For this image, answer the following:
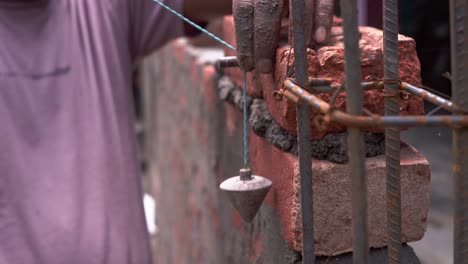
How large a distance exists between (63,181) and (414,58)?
1205 mm

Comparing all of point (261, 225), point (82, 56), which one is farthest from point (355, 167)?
point (82, 56)

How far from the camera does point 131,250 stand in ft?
7.36

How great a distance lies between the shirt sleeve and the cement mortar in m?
0.71

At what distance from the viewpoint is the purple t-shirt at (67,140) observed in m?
2.13

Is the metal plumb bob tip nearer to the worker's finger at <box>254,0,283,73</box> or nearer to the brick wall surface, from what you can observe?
the brick wall surface

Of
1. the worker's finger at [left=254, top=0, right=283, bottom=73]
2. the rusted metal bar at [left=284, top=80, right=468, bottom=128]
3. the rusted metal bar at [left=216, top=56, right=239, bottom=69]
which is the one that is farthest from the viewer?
the rusted metal bar at [left=216, top=56, right=239, bottom=69]

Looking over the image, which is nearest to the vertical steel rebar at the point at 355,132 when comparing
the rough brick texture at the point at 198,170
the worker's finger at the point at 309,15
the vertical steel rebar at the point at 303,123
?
the vertical steel rebar at the point at 303,123

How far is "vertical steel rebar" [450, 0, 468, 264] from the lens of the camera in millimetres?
979

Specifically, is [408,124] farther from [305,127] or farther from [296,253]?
[296,253]

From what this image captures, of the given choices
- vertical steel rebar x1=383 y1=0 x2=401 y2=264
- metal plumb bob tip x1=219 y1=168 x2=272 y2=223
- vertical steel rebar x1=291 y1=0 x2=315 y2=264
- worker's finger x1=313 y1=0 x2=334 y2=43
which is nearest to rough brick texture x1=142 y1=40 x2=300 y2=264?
metal plumb bob tip x1=219 y1=168 x2=272 y2=223

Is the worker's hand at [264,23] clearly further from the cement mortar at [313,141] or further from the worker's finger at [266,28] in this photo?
the cement mortar at [313,141]

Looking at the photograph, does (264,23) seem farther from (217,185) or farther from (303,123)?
(217,185)

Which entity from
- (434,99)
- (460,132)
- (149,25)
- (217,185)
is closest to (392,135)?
(434,99)

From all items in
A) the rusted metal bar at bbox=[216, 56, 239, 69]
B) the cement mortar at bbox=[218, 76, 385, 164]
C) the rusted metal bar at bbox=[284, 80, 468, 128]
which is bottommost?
the cement mortar at bbox=[218, 76, 385, 164]
